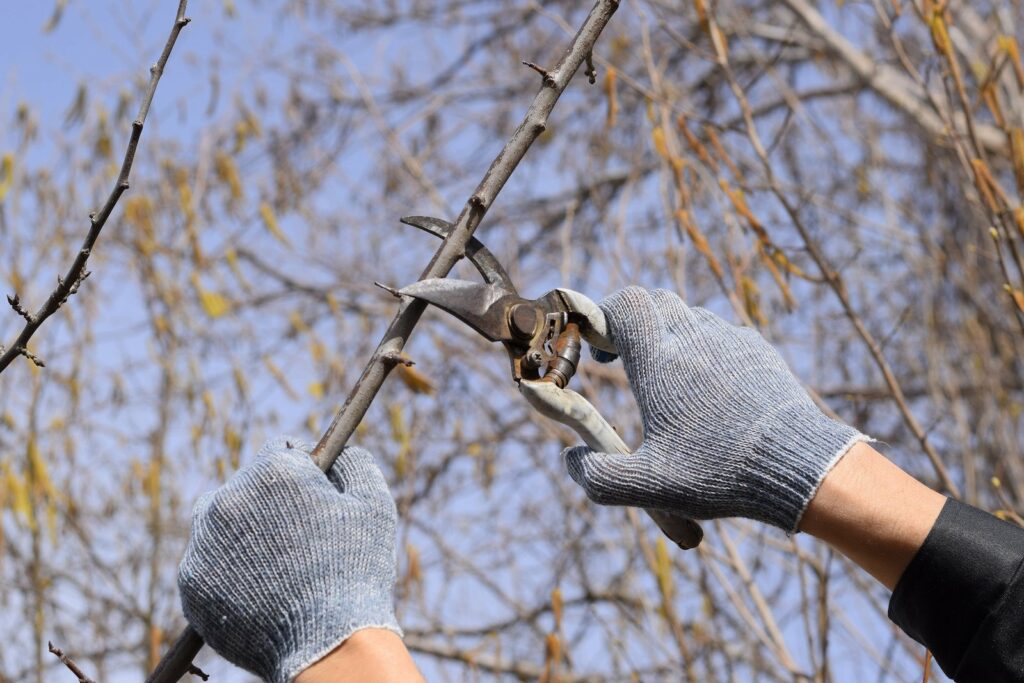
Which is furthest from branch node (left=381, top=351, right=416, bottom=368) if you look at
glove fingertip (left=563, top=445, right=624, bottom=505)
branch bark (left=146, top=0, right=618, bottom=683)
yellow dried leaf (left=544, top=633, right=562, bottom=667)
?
yellow dried leaf (left=544, top=633, right=562, bottom=667)

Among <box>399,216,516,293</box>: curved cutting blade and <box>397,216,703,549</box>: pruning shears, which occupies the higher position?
<box>399,216,516,293</box>: curved cutting blade

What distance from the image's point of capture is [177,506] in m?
4.81

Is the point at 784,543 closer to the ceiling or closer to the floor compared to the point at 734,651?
closer to the ceiling

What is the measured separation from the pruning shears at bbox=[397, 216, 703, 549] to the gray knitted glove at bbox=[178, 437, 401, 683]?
0.31m

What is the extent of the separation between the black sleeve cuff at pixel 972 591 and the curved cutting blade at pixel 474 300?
687 mm

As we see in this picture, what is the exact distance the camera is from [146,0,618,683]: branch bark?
1556mm

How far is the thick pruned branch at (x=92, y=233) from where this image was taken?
62.9 inches

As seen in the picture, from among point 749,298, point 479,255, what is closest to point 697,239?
point 749,298

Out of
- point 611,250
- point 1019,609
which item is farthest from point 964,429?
point 1019,609

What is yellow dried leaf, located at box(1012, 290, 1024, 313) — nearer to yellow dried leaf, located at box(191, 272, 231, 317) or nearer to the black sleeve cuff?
the black sleeve cuff

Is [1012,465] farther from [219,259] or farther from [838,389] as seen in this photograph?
[219,259]

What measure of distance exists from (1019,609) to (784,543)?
2.55 meters

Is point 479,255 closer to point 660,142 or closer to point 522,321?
point 522,321

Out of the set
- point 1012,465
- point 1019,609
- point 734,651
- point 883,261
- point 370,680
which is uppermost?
point 883,261
